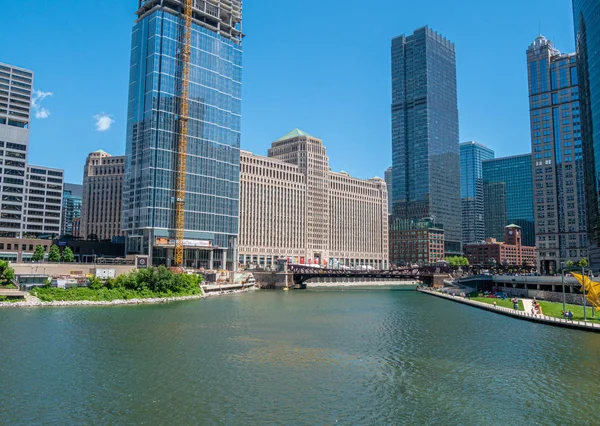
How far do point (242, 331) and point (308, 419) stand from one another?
43.5 metres

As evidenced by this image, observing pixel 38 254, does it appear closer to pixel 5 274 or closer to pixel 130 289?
pixel 5 274

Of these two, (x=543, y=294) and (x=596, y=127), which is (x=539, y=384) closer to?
(x=543, y=294)

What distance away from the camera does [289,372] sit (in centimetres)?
5616

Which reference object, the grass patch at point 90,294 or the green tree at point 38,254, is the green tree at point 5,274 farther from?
the green tree at point 38,254

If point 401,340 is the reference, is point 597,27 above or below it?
above

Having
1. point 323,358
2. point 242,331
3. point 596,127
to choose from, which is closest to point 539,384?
point 323,358

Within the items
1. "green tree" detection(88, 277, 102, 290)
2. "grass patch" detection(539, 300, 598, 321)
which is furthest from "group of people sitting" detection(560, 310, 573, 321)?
"green tree" detection(88, 277, 102, 290)

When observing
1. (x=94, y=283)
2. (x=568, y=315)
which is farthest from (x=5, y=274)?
(x=568, y=315)

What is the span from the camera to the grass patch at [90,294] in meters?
Result: 114

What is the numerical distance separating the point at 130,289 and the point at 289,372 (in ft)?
278

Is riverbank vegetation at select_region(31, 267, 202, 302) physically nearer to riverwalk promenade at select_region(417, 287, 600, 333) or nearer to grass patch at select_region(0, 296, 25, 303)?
grass patch at select_region(0, 296, 25, 303)

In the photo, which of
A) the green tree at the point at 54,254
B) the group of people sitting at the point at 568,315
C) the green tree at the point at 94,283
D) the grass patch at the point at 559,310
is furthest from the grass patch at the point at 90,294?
the group of people sitting at the point at 568,315

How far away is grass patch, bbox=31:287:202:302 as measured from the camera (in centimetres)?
11378

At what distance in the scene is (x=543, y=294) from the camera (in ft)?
447
